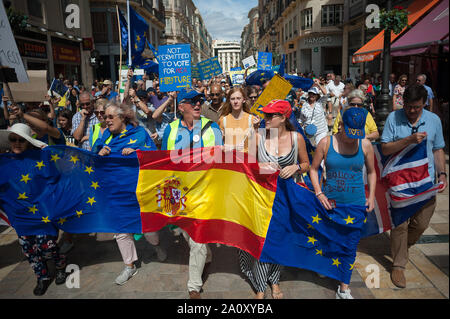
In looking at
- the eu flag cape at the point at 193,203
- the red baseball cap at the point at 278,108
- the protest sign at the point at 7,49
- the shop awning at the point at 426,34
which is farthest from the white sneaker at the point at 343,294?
the shop awning at the point at 426,34

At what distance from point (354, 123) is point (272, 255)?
4.85ft

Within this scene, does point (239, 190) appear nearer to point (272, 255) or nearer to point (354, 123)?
point (272, 255)

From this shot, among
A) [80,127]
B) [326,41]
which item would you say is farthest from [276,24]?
[80,127]

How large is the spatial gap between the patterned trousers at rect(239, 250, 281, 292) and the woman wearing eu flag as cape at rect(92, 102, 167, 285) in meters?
1.12

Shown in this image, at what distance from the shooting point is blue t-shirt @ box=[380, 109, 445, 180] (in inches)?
132

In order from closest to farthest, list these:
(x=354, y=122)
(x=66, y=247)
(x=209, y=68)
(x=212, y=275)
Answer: (x=354, y=122)
(x=212, y=275)
(x=66, y=247)
(x=209, y=68)

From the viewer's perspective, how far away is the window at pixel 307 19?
35219mm

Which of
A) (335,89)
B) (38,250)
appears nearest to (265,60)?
(335,89)

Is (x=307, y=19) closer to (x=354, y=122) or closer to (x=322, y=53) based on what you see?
(x=322, y=53)

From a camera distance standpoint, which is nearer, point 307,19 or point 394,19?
point 394,19

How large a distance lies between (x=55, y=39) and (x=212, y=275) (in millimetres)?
20779

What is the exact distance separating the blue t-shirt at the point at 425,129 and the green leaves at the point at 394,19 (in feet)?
21.3

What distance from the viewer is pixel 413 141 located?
10.5 ft

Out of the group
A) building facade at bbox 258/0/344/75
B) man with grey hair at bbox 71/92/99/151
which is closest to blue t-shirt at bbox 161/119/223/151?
man with grey hair at bbox 71/92/99/151
